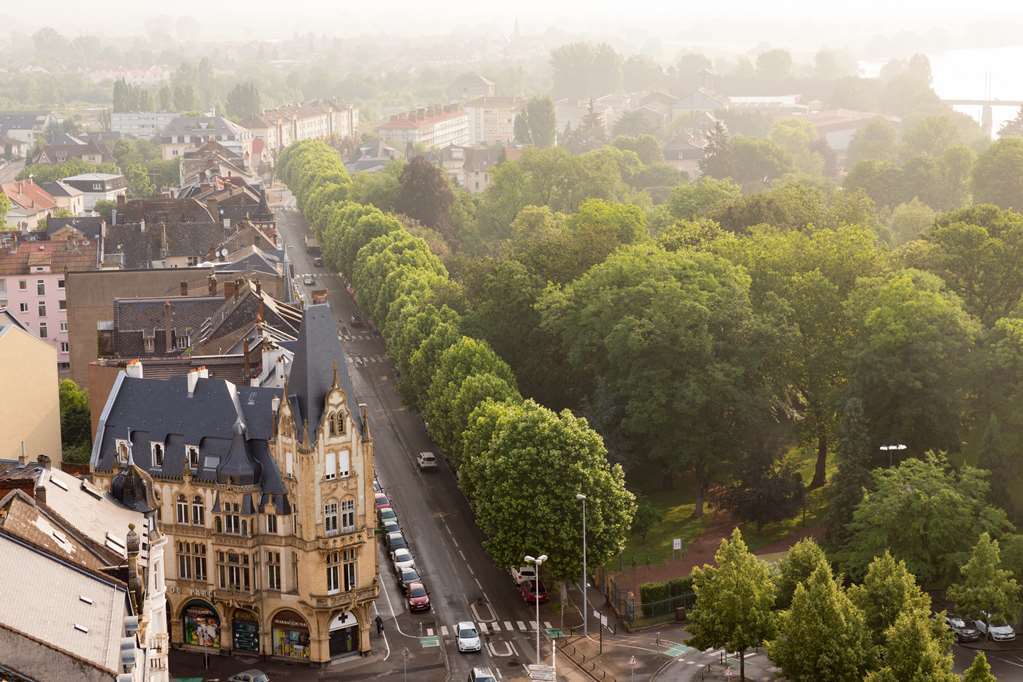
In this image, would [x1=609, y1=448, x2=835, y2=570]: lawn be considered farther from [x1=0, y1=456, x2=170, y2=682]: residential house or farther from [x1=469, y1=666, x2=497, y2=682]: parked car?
[x1=0, y1=456, x2=170, y2=682]: residential house

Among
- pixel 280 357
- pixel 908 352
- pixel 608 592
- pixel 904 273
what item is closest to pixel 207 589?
pixel 280 357

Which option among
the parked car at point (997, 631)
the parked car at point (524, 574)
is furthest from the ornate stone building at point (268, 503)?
the parked car at point (997, 631)

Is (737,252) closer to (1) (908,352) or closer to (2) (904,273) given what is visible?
(2) (904,273)

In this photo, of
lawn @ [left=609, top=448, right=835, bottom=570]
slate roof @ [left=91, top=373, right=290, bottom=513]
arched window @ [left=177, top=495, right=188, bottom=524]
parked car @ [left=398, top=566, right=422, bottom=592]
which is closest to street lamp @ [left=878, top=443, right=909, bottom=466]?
lawn @ [left=609, top=448, right=835, bottom=570]

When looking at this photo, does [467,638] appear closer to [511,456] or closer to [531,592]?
[531,592]

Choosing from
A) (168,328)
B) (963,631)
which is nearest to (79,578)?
(963,631)
